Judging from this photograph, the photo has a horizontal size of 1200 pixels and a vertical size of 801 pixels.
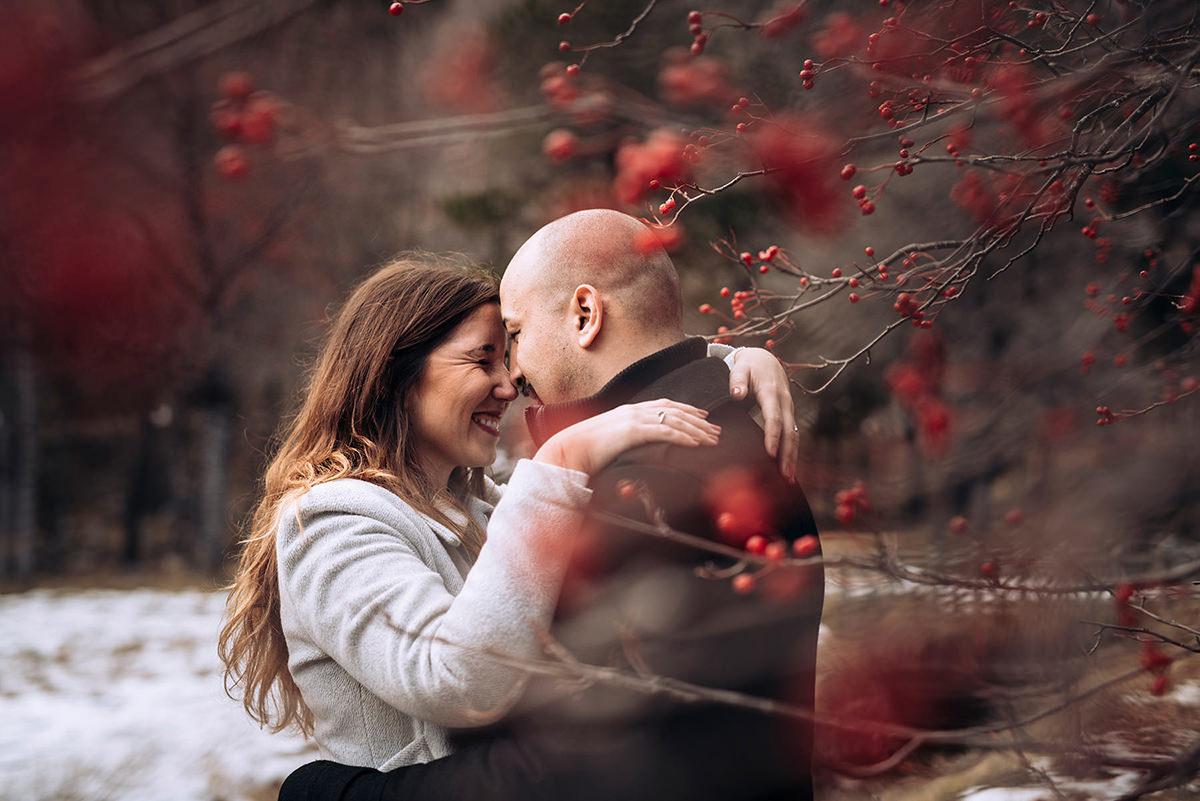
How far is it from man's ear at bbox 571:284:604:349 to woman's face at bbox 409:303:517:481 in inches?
18.0

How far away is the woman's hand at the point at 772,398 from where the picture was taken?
5.68 feet

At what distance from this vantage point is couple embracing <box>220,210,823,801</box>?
4.89ft

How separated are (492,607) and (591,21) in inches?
270

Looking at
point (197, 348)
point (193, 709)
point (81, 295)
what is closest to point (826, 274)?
point (81, 295)

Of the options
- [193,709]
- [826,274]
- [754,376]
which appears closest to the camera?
[754,376]

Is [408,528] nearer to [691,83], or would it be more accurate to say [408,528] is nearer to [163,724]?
[691,83]

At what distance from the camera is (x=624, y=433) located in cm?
154

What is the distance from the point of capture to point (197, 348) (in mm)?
13836

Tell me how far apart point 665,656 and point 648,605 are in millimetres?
70

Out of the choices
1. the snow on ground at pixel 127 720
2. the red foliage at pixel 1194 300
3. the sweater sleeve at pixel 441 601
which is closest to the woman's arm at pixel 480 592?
the sweater sleeve at pixel 441 601

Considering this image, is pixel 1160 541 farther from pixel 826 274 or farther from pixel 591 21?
pixel 591 21

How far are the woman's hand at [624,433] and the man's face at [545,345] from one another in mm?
158

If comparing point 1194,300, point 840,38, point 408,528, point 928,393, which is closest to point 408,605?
point 408,528

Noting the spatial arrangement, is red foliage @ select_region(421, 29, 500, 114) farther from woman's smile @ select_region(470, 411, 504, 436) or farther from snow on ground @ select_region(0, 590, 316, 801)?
snow on ground @ select_region(0, 590, 316, 801)
